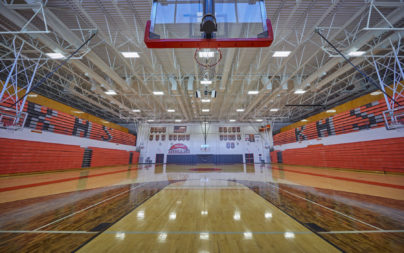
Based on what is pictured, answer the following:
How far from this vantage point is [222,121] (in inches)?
811

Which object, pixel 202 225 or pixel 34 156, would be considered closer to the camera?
pixel 202 225

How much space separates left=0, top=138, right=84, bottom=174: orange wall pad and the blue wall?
9.99 meters

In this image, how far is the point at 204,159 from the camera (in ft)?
63.7

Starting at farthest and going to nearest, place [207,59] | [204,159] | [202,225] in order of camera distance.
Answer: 1. [204,159]
2. [207,59]
3. [202,225]

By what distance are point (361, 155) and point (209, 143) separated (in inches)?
548

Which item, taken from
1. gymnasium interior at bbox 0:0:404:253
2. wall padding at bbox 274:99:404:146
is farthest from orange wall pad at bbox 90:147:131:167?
wall padding at bbox 274:99:404:146

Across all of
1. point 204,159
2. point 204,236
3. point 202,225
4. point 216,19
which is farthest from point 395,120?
point 204,159

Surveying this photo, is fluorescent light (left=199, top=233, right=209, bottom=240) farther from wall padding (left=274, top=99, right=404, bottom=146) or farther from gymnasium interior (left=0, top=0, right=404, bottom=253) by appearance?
wall padding (left=274, top=99, right=404, bottom=146)

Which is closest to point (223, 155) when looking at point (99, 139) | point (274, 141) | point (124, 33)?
point (274, 141)

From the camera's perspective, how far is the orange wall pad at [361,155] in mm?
7275

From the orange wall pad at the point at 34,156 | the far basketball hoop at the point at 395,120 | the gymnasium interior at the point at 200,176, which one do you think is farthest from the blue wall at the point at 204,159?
the far basketball hoop at the point at 395,120

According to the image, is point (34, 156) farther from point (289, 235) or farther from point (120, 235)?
point (289, 235)

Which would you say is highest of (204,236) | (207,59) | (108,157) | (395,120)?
(207,59)

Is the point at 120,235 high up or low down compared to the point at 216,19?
down
